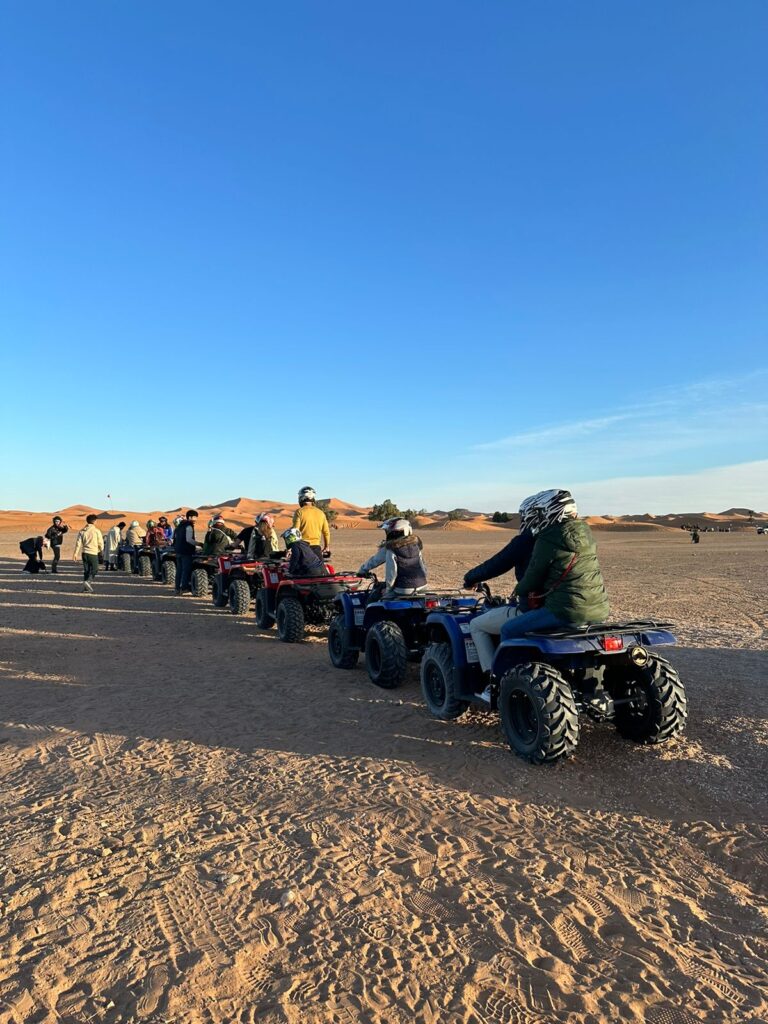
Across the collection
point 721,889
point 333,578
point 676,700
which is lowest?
point 721,889

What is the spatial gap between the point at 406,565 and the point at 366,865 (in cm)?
410

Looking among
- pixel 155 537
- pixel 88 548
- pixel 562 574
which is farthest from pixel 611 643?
pixel 155 537

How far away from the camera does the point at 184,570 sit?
49.0 ft

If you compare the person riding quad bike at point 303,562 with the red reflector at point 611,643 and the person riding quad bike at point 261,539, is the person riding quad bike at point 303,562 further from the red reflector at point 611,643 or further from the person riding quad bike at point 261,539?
the red reflector at point 611,643

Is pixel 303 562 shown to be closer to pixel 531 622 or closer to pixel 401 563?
pixel 401 563

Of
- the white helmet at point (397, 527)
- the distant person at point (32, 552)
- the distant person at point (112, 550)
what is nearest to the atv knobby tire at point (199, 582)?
the distant person at point (32, 552)

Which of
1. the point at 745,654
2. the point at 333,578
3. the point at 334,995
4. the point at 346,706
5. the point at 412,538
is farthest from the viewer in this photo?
the point at 333,578

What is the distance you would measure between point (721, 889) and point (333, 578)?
663cm

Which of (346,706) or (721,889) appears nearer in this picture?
(721,889)

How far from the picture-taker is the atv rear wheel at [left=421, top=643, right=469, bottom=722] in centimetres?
547

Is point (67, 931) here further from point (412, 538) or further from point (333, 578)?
point (333, 578)

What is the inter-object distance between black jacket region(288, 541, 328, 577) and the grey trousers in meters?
4.47

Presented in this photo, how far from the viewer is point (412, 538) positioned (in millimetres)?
7363

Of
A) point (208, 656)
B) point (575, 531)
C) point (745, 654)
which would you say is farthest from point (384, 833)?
point (745, 654)
